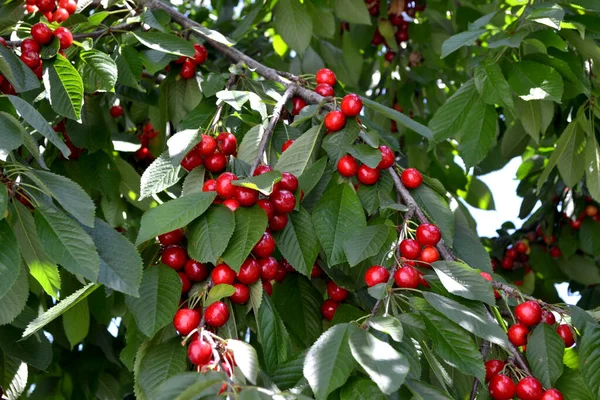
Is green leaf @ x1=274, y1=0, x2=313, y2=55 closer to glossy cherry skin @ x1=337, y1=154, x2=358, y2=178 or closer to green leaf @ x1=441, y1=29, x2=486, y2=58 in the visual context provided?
green leaf @ x1=441, y1=29, x2=486, y2=58

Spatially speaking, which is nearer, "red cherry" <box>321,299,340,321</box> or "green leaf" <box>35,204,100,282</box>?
"green leaf" <box>35,204,100,282</box>

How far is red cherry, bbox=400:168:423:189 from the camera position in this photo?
1693 millimetres

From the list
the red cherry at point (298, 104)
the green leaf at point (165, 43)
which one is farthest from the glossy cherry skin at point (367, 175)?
the green leaf at point (165, 43)

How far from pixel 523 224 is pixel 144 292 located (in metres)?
2.93

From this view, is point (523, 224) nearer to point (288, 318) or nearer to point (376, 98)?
point (376, 98)

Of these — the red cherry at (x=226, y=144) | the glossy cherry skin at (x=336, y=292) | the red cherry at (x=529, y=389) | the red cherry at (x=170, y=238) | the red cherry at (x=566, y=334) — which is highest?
the red cherry at (x=226, y=144)

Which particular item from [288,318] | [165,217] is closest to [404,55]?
[288,318]

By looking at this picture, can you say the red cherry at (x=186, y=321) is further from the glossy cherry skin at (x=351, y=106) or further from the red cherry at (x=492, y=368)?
the glossy cherry skin at (x=351, y=106)

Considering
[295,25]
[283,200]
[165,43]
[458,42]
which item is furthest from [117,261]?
[295,25]

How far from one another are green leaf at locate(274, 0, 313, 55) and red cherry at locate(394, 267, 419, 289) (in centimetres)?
138

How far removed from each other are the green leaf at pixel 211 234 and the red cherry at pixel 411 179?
48 cm

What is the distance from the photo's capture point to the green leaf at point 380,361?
107cm

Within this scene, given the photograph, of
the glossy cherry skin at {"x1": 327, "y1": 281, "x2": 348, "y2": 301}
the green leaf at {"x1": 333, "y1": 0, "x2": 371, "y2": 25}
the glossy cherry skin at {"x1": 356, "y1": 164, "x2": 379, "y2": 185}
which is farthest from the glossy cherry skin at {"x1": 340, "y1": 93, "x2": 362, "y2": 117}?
the green leaf at {"x1": 333, "y1": 0, "x2": 371, "y2": 25}

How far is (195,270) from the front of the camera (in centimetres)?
142
